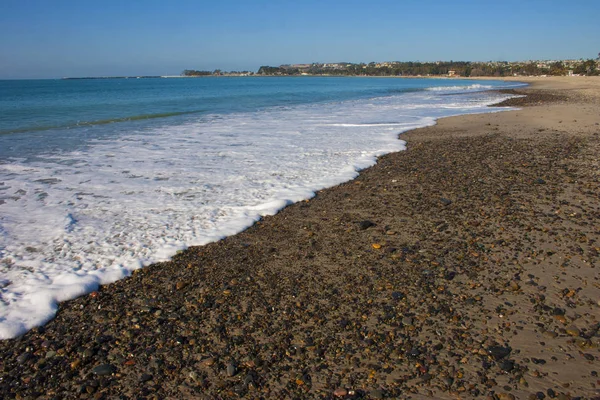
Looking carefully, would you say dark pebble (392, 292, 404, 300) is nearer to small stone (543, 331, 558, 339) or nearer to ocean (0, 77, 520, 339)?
small stone (543, 331, 558, 339)

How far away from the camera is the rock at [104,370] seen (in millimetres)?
3021

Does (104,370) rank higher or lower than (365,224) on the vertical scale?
lower

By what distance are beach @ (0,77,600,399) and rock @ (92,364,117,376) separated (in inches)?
1.0

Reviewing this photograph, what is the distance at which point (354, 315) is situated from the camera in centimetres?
364

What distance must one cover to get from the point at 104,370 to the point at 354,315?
195cm

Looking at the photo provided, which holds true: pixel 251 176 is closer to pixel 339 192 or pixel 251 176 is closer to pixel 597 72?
pixel 339 192

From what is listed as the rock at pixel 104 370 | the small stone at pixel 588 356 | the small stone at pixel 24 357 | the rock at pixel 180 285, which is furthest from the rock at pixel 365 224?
the small stone at pixel 24 357

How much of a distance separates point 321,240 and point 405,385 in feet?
8.56

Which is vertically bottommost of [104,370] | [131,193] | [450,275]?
[104,370]

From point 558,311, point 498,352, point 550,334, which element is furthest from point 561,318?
point 498,352

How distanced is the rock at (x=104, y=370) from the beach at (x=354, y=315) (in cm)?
2

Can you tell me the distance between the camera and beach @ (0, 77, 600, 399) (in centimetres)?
289

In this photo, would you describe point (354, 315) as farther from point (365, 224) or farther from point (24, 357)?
point (24, 357)

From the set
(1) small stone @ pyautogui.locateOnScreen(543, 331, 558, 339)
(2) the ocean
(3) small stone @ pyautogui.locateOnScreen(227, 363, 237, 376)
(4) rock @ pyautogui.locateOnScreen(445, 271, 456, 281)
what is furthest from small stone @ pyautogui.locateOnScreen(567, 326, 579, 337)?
(2) the ocean
